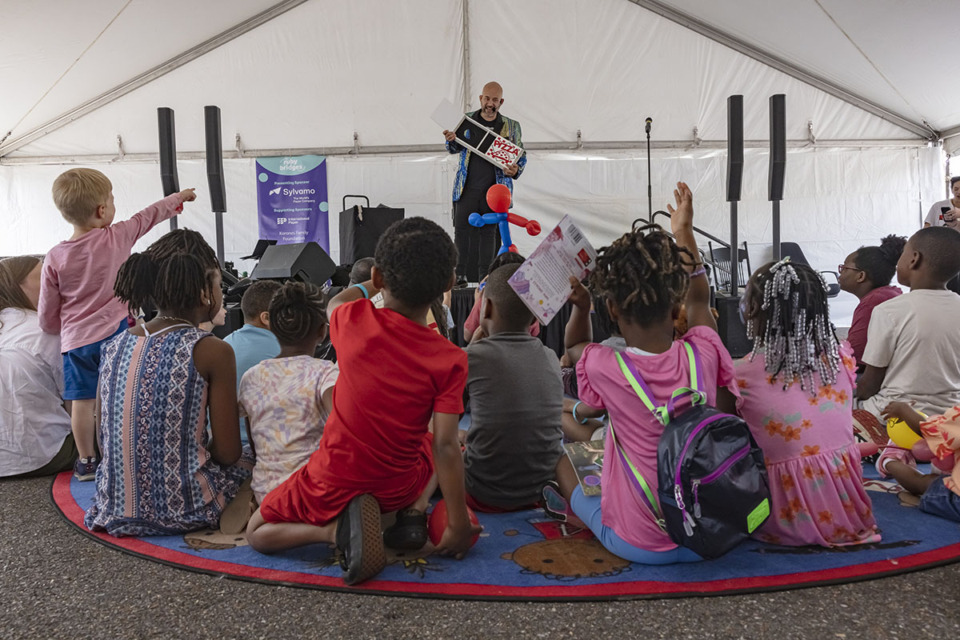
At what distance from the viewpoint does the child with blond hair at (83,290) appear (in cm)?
227

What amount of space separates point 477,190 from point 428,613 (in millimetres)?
3311

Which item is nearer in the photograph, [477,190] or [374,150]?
[477,190]

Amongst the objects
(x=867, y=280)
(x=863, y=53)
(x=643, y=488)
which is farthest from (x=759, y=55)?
(x=643, y=488)

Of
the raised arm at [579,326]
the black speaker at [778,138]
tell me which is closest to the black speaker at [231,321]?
the raised arm at [579,326]

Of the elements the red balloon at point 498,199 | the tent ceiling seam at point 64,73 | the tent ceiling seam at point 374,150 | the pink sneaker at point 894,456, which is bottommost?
the pink sneaker at point 894,456

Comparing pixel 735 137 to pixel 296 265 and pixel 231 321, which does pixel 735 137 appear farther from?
pixel 231 321

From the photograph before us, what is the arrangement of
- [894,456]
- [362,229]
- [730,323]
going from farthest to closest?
[362,229], [730,323], [894,456]

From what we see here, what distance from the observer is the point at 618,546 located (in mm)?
1525

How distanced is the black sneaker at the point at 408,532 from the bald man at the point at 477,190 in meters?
2.69

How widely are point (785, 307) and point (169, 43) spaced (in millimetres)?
6143

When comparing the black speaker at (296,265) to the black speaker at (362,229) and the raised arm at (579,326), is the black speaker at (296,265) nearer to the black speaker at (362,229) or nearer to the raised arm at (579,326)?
the black speaker at (362,229)

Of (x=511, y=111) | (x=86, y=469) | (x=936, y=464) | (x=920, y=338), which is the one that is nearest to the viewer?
(x=936, y=464)

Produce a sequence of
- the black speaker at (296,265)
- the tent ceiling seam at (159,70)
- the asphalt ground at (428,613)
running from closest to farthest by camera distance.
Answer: the asphalt ground at (428,613), the black speaker at (296,265), the tent ceiling seam at (159,70)

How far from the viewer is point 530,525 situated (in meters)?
1.78
